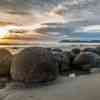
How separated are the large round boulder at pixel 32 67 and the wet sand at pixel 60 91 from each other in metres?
0.06

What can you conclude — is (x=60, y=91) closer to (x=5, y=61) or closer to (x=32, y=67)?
(x=32, y=67)

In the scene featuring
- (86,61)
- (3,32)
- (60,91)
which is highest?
(3,32)

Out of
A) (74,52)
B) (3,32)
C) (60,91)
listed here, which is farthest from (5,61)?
(74,52)

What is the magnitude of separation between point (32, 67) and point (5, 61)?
0.66 ft

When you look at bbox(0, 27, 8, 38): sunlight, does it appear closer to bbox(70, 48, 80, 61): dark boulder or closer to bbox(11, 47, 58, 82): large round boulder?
bbox(11, 47, 58, 82): large round boulder

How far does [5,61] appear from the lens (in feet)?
4.08

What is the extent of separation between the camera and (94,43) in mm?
1496

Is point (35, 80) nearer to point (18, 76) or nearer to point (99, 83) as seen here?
point (18, 76)

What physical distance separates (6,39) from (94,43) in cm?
71

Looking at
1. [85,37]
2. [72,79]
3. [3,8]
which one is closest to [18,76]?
[72,79]

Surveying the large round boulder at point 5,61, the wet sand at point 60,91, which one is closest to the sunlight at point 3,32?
the large round boulder at point 5,61

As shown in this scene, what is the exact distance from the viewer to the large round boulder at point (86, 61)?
1.42 metres

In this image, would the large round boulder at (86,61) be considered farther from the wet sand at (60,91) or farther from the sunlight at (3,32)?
the sunlight at (3,32)

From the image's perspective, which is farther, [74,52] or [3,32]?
[74,52]
